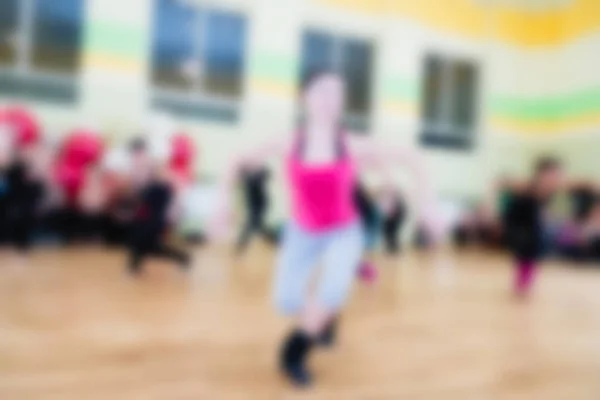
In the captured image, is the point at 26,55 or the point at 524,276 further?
the point at 26,55

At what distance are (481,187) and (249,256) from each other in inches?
158

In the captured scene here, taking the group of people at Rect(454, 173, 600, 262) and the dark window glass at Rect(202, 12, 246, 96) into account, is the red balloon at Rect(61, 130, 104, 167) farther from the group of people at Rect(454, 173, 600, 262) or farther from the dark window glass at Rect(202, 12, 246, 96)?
the group of people at Rect(454, 173, 600, 262)

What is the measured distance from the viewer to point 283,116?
707cm

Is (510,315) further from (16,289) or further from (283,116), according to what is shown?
(283,116)

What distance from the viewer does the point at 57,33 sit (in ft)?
20.2

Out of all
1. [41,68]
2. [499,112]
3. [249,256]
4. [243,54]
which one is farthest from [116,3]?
[499,112]

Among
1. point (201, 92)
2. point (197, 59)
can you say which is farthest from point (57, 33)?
point (201, 92)

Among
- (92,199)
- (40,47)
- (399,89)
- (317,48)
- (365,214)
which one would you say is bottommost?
(92,199)

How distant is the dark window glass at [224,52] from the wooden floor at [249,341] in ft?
11.2

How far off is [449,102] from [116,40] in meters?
4.84

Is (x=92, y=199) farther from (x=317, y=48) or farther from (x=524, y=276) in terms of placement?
(x=524, y=276)

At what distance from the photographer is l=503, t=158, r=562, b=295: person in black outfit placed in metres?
3.75

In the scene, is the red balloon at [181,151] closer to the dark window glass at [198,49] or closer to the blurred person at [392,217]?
the dark window glass at [198,49]

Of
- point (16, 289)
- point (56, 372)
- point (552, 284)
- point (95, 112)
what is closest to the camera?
point (56, 372)
